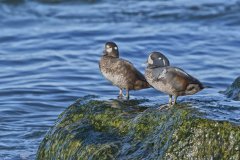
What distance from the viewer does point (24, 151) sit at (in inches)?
413

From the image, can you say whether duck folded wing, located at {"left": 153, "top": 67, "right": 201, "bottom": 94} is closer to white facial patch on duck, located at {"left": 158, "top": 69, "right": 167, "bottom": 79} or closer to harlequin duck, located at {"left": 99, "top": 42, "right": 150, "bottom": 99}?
white facial patch on duck, located at {"left": 158, "top": 69, "right": 167, "bottom": 79}

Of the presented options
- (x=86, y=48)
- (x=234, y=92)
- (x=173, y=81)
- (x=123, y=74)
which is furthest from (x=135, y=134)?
(x=86, y=48)

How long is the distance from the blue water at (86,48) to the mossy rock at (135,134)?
45 centimetres

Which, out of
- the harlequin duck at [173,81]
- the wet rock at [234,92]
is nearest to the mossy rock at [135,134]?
the harlequin duck at [173,81]

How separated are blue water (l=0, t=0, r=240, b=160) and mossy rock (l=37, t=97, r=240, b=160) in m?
0.45

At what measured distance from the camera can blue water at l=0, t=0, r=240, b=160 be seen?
12.4 metres

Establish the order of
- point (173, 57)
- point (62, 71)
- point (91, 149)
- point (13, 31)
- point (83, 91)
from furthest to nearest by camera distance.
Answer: point (13, 31) → point (173, 57) → point (62, 71) → point (83, 91) → point (91, 149)

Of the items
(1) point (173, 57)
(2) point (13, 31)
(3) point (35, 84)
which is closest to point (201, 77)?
(1) point (173, 57)

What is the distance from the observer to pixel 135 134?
8047 millimetres

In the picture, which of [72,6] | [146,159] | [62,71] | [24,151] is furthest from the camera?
[72,6]

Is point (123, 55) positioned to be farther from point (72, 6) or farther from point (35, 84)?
point (72, 6)

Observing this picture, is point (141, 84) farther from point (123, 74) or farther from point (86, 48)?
point (86, 48)

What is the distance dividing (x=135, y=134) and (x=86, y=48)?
34.3ft

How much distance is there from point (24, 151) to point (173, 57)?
7.47m
